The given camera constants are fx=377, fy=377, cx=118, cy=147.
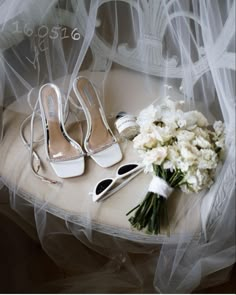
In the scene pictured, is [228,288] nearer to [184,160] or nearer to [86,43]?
[184,160]

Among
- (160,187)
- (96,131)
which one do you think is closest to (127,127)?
(96,131)

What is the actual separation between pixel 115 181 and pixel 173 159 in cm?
14

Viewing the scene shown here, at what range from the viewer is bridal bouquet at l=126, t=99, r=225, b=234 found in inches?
28.4

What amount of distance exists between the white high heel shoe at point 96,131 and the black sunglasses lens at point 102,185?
45 millimetres

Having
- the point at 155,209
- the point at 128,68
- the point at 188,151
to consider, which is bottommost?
the point at 155,209

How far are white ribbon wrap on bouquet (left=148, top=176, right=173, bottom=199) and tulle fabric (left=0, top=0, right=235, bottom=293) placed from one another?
5 centimetres

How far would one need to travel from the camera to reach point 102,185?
782mm

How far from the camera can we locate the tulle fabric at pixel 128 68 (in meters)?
0.77

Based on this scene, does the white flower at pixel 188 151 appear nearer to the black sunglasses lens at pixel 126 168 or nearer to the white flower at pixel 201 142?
the white flower at pixel 201 142

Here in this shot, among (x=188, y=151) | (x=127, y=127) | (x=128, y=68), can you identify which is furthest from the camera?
(x=128, y=68)

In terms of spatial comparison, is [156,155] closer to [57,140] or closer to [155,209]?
[155,209]

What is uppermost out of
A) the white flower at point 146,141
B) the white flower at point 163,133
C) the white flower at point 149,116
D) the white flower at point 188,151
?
the white flower at point 149,116

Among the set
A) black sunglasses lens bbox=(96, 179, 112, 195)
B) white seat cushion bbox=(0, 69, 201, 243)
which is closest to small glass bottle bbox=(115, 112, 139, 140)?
white seat cushion bbox=(0, 69, 201, 243)

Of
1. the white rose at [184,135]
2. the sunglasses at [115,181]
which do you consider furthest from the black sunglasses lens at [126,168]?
the white rose at [184,135]
